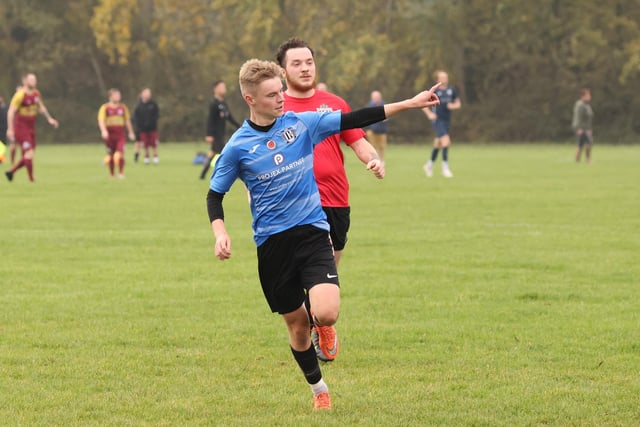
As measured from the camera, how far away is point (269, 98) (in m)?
6.14

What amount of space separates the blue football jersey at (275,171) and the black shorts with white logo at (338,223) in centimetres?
192

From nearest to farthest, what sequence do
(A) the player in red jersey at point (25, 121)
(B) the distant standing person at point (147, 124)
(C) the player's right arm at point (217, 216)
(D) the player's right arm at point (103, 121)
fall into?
(C) the player's right arm at point (217, 216) → (A) the player in red jersey at point (25, 121) → (D) the player's right arm at point (103, 121) → (B) the distant standing person at point (147, 124)

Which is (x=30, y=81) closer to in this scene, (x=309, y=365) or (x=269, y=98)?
(x=269, y=98)

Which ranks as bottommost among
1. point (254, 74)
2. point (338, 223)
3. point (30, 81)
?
point (30, 81)

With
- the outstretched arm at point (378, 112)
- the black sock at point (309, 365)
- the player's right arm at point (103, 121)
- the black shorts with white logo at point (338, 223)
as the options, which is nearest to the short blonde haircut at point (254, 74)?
the outstretched arm at point (378, 112)

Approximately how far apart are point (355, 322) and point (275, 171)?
116 inches

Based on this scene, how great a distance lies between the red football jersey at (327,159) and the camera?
8.16 meters

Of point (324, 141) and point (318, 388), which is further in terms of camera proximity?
point (324, 141)

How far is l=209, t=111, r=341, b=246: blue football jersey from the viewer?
20.4ft

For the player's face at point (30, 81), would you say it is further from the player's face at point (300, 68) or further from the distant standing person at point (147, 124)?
the player's face at point (300, 68)

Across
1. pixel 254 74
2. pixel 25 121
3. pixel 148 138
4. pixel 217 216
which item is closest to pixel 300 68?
pixel 254 74

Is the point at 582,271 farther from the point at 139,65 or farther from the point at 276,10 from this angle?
the point at 139,65

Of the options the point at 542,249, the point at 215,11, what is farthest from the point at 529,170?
the point at 215,11

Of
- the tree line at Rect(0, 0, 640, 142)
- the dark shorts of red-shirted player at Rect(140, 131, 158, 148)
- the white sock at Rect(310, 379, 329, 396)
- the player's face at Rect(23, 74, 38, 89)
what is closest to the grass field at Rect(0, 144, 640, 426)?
the white sock at Rect(310, 379, 329, 396)
